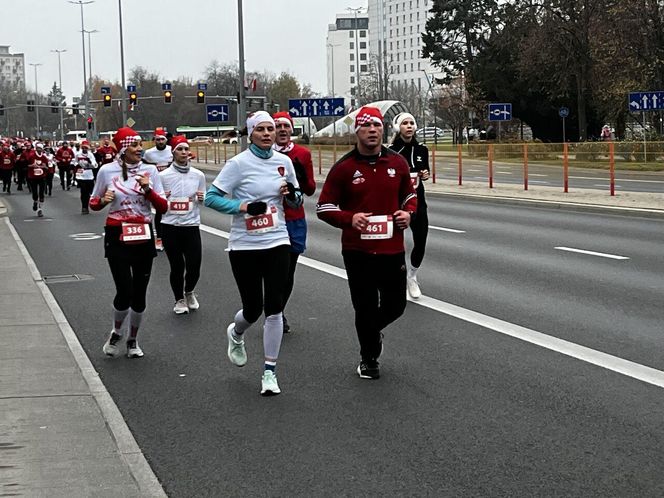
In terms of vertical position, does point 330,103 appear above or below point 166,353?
above

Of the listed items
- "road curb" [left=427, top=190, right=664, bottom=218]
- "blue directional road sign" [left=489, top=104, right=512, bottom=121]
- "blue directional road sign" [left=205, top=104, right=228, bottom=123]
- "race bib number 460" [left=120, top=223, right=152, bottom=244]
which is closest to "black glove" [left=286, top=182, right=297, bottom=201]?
"race bib number 460" [left=120, top=223, right=152, bottom=244]

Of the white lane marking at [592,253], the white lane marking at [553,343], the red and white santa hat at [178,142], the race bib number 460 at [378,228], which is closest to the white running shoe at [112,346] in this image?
the race bib number 460 at [378,228]

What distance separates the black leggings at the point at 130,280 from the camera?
876cm

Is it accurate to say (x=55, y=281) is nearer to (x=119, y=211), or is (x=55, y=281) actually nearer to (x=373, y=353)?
(x=119, y=211)

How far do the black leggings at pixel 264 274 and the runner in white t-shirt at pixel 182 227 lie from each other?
3530mm

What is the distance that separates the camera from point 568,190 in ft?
97.8

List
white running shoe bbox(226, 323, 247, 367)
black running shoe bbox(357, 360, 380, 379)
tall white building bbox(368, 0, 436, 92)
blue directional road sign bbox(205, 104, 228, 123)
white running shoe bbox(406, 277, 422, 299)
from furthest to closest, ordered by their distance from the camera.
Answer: tall white building bbox(368, 0, 436, 92) < blue directional road sign bbox(205, 104, 228, 123) < white running shoe bbox(406, 277, 422, 299) < white running shoe bbox(226, 323, 247, 367) < black running shoe bbox(357, 360, 380, 379)

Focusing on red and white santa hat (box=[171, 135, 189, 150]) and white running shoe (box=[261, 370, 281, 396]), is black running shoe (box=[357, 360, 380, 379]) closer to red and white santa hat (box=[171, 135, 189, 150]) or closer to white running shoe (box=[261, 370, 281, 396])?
white running shoe (box=[261, 370, 281, 396])

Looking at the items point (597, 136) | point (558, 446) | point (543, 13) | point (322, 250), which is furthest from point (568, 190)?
point (597, 136)

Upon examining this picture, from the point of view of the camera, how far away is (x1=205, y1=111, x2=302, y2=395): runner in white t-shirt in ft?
24.5

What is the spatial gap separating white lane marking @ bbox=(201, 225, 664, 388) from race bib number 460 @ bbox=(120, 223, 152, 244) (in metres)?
3.12

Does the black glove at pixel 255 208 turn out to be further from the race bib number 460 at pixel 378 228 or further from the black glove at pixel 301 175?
the black glove at pixel 301 175

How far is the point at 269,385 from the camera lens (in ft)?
24.4

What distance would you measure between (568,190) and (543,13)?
30590 millimetres
